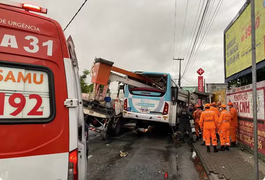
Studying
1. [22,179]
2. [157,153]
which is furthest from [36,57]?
[157,153]

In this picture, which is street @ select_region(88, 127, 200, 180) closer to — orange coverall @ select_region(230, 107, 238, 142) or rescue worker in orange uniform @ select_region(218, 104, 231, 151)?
rescue worker in orange uniform @ select_region(218, 104, 231, 151)

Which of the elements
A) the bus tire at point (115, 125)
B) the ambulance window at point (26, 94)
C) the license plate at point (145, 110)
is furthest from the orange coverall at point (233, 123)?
the ambulance window at point (26, 94)

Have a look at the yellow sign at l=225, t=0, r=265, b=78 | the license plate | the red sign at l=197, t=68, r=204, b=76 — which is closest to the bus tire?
the license plate

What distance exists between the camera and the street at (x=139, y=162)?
16.2ft

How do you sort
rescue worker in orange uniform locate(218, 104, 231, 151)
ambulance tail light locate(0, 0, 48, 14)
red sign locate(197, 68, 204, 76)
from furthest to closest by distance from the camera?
red sign locate(197, 68, 204, 76)
rescue worker in orange uniform locate(218, 104, 231, 151)
ambulance tail light locate(0, 0, 48, 14)

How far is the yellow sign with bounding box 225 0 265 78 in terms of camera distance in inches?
279

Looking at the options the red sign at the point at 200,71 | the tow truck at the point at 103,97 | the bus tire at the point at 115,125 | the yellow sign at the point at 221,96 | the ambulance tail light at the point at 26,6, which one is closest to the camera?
the ambulance tail light at the point at 26,6

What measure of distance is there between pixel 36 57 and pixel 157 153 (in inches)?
232

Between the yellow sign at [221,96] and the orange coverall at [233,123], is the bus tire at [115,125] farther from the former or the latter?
the yellow sign at [221,96]

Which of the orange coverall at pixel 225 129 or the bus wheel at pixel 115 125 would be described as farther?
the bus wheel at pixel 115 125

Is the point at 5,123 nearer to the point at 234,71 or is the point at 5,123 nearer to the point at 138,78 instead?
the point at 138,78

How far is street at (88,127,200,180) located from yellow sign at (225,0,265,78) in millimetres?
4249

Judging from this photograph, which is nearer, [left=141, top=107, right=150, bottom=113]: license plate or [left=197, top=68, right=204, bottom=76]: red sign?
[left=141, top=107, right=150, bottom=113]: license plate

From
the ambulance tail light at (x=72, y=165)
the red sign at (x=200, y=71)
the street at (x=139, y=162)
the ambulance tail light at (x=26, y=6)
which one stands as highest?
the red sign at (x=200, y=71)
